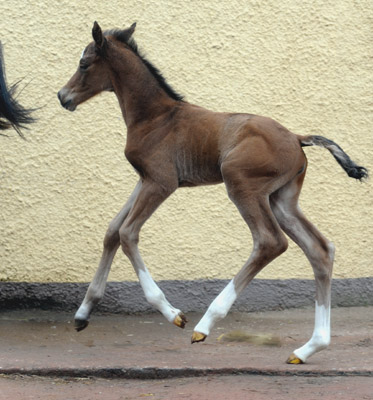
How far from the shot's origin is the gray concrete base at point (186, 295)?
6.35 m

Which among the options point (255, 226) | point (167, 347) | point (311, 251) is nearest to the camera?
point (255, 226)

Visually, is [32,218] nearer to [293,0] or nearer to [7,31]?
[7,31]

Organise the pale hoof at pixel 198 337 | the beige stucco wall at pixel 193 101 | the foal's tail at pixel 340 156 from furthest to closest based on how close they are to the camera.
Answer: the beige stucco wall at pixel 193 101 < the foal's tail at pixel 340 156 < the pale hoof at pixel 198 337

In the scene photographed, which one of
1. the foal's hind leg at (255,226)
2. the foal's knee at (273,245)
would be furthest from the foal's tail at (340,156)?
the foal's knee at (273,245)

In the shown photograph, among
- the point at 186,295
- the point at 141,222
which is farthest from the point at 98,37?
the point at 186,295

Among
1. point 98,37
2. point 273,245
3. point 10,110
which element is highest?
point 98,37

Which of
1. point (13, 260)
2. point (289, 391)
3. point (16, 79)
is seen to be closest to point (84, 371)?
point (289, 391)

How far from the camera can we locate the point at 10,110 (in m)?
5.80

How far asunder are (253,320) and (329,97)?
1.90 meters

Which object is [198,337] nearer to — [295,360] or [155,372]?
[155,372]

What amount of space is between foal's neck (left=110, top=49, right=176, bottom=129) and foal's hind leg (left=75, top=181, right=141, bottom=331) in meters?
0.44

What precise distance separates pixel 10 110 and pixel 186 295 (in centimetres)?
196

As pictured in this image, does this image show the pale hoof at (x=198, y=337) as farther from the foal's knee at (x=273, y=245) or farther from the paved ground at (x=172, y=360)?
the foal's knee at (x=273, y=245)

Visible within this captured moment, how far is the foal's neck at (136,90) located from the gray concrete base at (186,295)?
1.87 m
